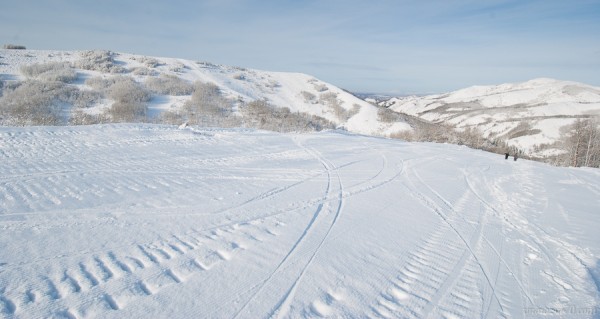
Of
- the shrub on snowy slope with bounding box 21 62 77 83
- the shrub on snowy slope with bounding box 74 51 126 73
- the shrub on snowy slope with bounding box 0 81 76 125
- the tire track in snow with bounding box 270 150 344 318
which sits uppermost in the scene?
the shrub on snowy slope with bounding box 74 51 126 73

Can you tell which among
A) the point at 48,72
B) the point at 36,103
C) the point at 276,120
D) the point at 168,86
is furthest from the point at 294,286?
the point at 48,72

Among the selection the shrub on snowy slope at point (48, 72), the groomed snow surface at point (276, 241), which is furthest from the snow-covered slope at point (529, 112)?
the shrub on snowy slope at point (48, 72)

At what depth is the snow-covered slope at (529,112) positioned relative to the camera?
57.7 meters

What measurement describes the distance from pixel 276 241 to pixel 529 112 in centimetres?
9891

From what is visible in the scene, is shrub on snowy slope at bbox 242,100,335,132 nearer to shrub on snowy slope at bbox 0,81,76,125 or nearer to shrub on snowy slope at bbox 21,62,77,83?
shrub on snowy slope at bbox 0,81,76,125

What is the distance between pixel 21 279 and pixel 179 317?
181 cm

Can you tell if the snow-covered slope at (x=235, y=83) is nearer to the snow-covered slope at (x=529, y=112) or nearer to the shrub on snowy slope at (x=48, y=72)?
the shrub on snowy slope at (x=48, y=72)

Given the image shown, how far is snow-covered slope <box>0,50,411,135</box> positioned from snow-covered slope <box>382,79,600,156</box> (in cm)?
3239

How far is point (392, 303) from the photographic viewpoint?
10.6ft

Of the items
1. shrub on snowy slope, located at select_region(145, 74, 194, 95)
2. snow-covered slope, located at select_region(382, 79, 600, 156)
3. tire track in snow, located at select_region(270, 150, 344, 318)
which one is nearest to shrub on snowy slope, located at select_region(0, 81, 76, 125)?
shrub on snowy slope, located at select_region(145, 74, 194, 95)

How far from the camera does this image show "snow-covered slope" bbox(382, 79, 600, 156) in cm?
5771

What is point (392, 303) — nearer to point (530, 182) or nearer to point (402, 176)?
point (402, 176)

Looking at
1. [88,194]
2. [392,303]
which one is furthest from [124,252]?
[392,303]

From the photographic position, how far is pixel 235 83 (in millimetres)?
38938
